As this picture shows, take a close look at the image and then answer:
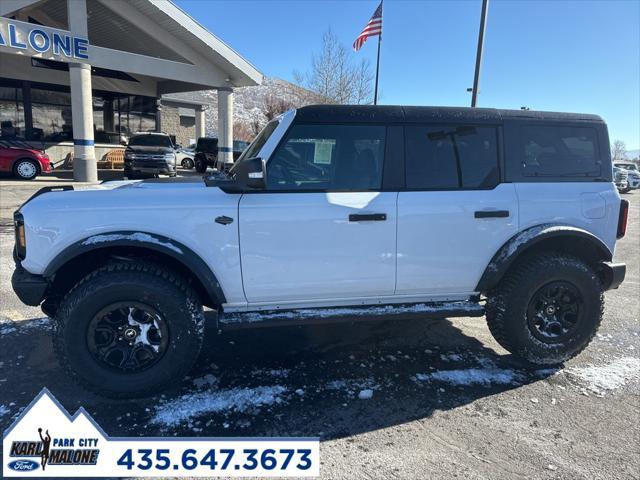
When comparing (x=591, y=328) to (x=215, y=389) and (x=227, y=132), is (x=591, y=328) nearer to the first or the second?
(x=215, y=389)

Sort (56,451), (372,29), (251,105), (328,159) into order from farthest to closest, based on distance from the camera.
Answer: (251,105) → (372,29) → (328,159) → (56,451)

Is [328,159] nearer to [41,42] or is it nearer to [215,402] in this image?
[215,402]

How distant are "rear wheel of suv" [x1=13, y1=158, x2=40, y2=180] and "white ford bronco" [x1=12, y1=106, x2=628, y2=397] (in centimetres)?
1572

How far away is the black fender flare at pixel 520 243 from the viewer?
11.6ft

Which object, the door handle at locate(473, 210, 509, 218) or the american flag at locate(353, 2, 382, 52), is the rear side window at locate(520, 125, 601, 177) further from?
the american flag at locate(353, 2, 382, 52)

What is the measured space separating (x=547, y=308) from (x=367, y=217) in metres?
1.75

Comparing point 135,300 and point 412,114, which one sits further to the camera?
point 412,114

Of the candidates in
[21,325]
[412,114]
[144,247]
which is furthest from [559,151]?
[21,325]

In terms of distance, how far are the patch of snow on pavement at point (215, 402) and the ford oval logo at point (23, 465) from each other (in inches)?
25.8

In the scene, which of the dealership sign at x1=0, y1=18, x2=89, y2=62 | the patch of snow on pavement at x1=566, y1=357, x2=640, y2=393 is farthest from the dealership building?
the patch of snow on pavement at x1=566, y1=357, x2=640, y2=393

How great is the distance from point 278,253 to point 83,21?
15766 millimetres

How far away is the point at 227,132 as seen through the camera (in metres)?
19.5

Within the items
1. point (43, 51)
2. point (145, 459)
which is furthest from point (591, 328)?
point (43, 51)

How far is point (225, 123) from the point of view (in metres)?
19.3
